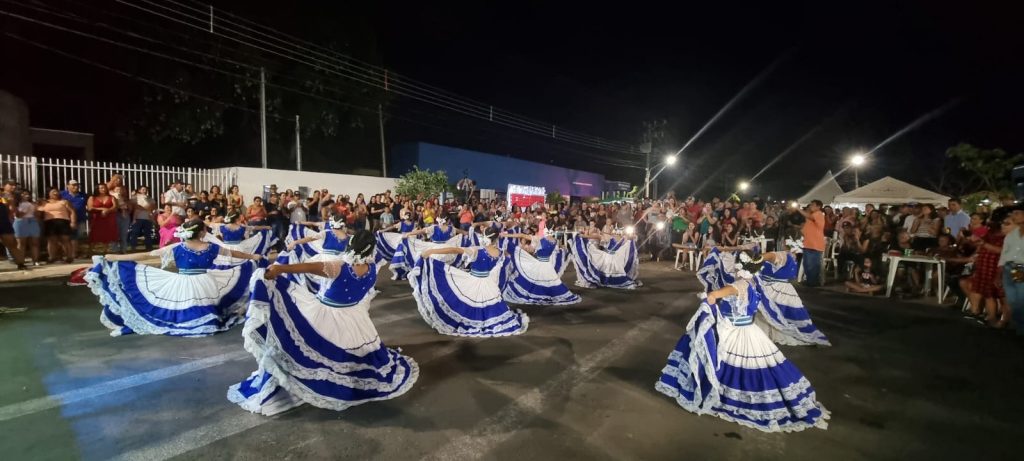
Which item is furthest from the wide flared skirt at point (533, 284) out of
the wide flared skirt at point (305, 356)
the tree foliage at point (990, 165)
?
the tree foliage at point (990, 165)

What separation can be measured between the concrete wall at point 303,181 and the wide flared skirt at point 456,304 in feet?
39.6

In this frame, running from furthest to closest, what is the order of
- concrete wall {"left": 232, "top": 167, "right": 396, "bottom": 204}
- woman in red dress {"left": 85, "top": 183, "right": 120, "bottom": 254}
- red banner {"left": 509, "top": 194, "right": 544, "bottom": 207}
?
red banner {"left": 509, "top": 194, "right": 544, "bottom": 207}
concrete wall {"left": 232, "top": 167, "right": 396, "bottom": 204}
woman in red dress {"left": 85, "top": 183, "right": 120, "bottom": 254}

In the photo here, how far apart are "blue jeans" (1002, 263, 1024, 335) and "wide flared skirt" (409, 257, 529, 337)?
287 inches

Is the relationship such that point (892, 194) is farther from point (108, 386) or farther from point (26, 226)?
point (26, 226)

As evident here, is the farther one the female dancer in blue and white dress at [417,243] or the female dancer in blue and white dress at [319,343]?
the female dancer in blue and white dress at [417,243]

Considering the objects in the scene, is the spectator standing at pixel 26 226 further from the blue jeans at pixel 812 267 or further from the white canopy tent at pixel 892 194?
the white canopy tent at pixel 892 194

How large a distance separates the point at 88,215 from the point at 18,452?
1109 cm

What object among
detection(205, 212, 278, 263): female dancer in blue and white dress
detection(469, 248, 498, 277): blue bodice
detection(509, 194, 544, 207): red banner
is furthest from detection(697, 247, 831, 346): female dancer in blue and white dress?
detection(509, 194, 544, 207): red banner

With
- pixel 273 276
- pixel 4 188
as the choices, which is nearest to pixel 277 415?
pixel 273 276

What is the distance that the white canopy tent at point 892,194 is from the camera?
57.1 feet

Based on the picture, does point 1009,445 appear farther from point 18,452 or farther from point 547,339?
point 18,452

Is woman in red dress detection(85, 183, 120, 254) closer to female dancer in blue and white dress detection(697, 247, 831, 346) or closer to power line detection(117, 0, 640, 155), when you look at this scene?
power line detection(117, 0, 640, 155)

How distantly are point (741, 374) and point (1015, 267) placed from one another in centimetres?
617

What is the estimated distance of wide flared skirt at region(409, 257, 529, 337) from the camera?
23.0 feet
